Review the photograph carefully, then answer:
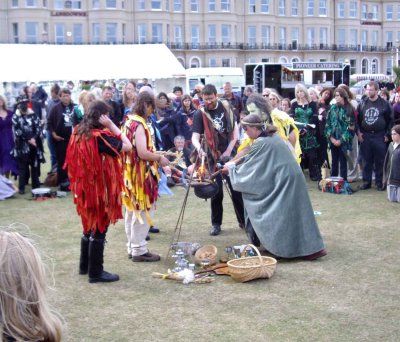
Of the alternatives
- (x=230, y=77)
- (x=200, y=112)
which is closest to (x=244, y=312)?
(x=200, y=112)

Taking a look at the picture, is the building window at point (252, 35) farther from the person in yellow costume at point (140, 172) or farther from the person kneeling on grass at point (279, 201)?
the person in yellow costume at point (140, 172)

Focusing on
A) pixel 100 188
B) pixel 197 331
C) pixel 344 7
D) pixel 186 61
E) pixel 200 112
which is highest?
pixel 344 7

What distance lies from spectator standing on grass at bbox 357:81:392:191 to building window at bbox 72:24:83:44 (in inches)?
1772

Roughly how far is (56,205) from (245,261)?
15.9ft

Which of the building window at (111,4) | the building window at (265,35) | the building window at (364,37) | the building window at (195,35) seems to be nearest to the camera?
the building window at (111,4)

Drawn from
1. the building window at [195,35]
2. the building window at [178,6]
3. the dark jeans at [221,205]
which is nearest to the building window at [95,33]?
the building window at [178,6]

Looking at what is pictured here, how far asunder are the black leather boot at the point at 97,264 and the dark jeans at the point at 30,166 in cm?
575

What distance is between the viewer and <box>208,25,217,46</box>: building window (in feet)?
185

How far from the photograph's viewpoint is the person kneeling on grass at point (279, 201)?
6430 mm

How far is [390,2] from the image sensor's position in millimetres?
64625

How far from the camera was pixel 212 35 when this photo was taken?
56500mm

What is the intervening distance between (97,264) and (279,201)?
2.01 metres

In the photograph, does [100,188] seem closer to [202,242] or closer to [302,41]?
[202,242]

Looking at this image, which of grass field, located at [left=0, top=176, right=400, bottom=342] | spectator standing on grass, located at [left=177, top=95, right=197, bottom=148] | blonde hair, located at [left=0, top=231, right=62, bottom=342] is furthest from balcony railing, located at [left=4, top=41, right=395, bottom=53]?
blonde hair, located at [left=0, top=231, right=62, bottom=342]
